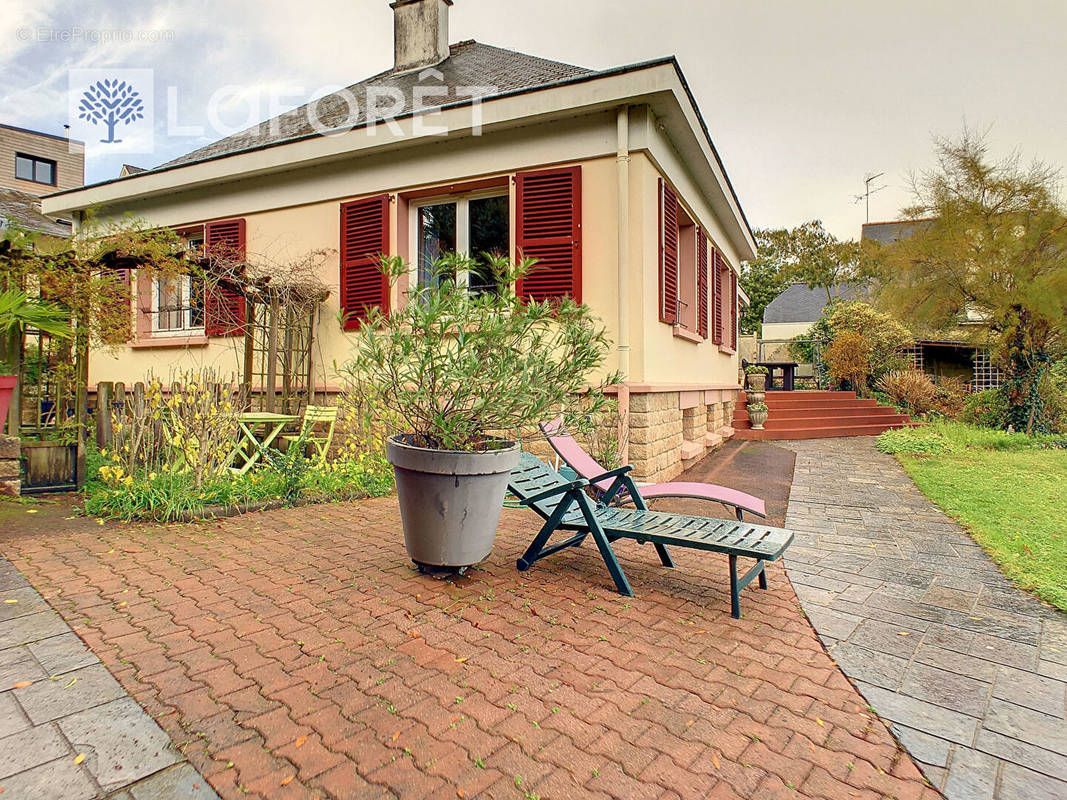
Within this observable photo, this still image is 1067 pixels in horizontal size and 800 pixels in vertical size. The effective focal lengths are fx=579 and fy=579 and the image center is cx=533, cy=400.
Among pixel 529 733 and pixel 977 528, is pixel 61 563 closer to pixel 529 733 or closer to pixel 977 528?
pixel 529 733

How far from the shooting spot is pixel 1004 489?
6.31m

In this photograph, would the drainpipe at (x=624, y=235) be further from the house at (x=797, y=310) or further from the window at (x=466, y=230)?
the house at (x=797, y=310)

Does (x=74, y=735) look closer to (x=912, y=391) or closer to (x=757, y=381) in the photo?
Answer: (x=757, y=381)

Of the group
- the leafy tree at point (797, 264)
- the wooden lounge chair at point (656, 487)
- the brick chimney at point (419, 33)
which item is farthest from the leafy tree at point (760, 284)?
the wooden lounge chair at point (656, 487)

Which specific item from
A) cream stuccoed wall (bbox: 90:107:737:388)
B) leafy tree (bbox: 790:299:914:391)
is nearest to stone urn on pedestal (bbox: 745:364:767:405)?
cream stuccoed wall (bbox: 90:107:737:388)

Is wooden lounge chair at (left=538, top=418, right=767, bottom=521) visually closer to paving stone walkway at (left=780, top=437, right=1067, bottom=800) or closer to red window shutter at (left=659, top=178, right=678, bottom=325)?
paving stone walkway at (left=780, top=437, right=1067, bottom=800)

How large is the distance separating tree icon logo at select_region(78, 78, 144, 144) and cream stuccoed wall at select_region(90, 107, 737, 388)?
151 centimetres

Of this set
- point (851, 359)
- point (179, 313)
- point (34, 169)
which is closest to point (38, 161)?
point (34, 169)

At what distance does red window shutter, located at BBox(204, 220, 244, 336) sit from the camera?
7902mm

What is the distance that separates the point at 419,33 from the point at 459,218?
5540 millimetres

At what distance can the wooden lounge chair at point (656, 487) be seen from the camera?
3.47m

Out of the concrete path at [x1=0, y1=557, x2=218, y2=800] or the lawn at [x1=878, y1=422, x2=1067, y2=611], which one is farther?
the lawn at [x1=878, y1=422, x2=1067, y2=611]

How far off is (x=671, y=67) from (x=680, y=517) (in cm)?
462

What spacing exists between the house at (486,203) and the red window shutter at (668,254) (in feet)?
0.12
